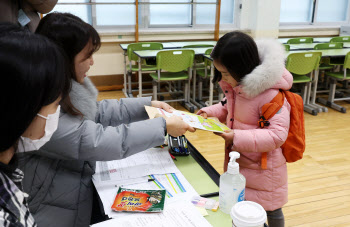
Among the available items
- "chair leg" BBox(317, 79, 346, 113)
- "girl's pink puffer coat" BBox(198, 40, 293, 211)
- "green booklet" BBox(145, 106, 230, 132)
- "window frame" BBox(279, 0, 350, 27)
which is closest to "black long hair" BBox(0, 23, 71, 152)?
"green booklet" BBox(145, 106, 230, 132)

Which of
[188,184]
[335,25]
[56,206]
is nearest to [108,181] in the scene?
[56,206]

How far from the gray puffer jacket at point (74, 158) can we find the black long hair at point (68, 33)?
83 mm

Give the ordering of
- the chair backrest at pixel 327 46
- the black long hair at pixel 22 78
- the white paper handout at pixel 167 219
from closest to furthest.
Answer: the black long hair at pixel 22 78, the white paper handout at pixel 167 219, the chair backrest at pixel 327 46

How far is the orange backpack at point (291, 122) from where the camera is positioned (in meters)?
1.35

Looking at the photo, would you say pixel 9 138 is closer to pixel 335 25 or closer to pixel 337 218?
pixel 337 218

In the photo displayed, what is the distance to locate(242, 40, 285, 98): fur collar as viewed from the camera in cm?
131

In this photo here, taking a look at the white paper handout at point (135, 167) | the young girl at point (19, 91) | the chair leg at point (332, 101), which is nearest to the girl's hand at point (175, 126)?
the white paper handout at point (135, 167)

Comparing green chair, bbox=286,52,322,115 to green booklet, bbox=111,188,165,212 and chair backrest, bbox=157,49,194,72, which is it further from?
green booklet, bbox=111,188,165,212

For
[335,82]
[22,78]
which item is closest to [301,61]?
[335,82]

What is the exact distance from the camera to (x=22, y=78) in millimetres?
604

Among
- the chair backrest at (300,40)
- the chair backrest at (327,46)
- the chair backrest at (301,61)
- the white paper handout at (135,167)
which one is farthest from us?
the chair backrest at (300,40)

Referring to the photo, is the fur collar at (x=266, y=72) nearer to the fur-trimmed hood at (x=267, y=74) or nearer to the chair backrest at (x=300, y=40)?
the fur-trimmed hood at (x=267, y=74)

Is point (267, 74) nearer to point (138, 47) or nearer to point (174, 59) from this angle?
point (174, 59)

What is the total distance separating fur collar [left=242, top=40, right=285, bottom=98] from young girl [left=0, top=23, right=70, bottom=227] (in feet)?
2.70
